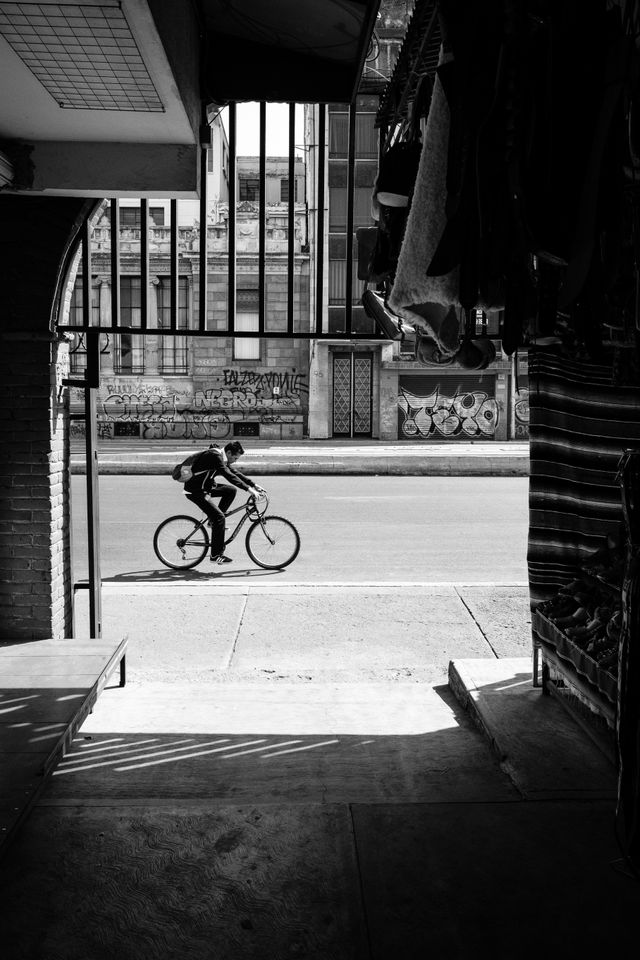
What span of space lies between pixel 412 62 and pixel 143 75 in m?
1.43

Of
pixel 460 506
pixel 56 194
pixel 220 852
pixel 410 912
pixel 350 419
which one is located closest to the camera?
pixel 410 912

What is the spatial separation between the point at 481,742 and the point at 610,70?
11.4ft

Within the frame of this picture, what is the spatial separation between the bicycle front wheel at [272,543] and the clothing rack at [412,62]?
598 cm

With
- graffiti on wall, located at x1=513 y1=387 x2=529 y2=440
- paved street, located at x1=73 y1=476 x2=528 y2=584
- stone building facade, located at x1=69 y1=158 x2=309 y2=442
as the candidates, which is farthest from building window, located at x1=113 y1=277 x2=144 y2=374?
graffiti on wall, located at x1=513 y1=387 x2=529 y2=440

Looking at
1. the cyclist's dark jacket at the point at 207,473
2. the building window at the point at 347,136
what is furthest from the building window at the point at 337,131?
the cyclist's dark jacket at the point at 207,473

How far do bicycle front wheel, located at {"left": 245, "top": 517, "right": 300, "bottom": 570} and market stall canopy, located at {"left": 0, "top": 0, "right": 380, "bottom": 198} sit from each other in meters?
5.79

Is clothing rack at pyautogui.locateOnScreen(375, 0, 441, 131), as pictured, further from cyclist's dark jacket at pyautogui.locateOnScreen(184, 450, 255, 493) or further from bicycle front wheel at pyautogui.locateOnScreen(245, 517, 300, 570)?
bicycle front wheel at pyautogui.locateOnScreen(245, 517, 300, 570)

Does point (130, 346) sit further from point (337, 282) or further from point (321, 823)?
point (321, 823)

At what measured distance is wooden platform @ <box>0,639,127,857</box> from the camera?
3.41 meters

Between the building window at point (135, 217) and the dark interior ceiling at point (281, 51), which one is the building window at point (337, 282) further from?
the dark interior ceiling at point (281, 51)

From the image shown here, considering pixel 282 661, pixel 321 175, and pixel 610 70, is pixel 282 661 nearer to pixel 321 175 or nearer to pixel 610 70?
pixel 321 175

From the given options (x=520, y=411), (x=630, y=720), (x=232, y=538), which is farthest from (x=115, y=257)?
(x=520, y=411)

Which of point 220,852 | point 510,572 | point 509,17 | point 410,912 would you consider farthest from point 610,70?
point 510,572

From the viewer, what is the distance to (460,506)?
14.4 metres
